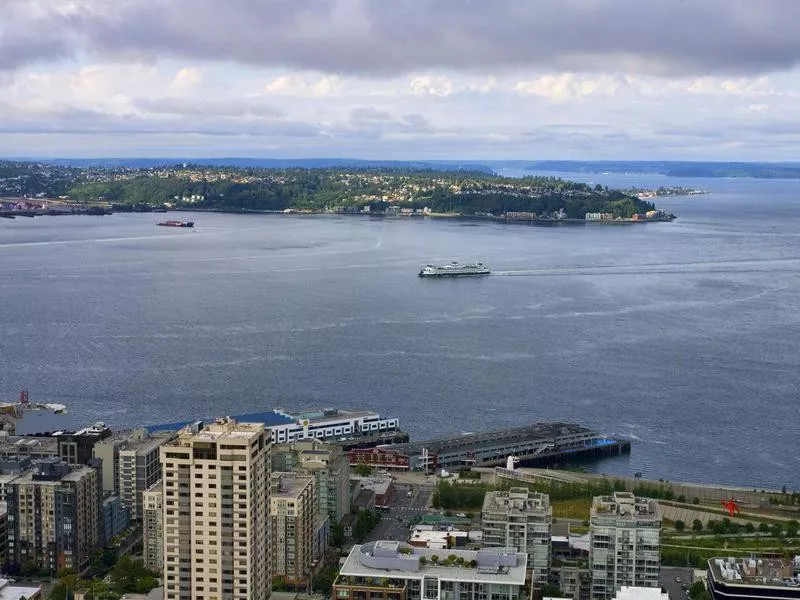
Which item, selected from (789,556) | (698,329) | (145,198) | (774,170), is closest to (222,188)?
(145,198)

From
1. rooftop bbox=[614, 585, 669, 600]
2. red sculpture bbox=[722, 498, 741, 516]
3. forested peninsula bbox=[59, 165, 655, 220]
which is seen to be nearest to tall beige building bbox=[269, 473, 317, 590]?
rooftop bbox=[614, 585, 669, 600]

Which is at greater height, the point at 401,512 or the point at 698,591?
the point at 698,591

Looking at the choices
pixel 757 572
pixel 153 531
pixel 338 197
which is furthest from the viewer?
pixel 338 197

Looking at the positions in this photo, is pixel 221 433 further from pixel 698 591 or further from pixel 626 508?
pixel 698 591

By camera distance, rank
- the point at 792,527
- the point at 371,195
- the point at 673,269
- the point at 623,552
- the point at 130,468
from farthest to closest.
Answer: the point at 371,195, the point at 673,269, the point at 130,468, the point at 792,527, the point at 623,552

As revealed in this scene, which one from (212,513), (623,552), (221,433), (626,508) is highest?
(221,433)

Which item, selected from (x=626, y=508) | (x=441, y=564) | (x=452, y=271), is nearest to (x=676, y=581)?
(x=626, y=508)

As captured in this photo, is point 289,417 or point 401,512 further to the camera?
point 289,417

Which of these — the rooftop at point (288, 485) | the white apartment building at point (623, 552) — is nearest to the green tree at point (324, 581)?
the rooftop at point (288, 485)
